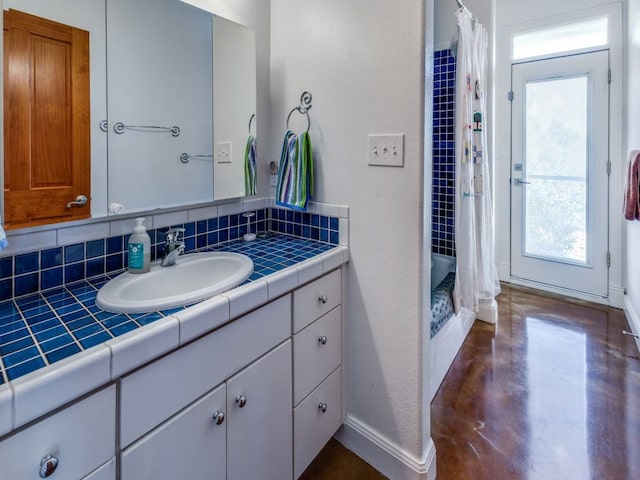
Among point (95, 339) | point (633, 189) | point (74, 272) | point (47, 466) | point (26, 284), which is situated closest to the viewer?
point (47, 466)

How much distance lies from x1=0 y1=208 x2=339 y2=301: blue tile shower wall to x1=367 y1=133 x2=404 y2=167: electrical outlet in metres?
0.31

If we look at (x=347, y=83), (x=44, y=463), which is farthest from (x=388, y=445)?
(x=347, y=83)

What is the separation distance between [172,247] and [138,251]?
0.14 meters

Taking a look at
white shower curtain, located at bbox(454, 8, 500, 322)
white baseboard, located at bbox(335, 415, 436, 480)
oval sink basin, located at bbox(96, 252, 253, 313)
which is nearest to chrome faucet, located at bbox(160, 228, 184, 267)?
oval sink basin, located at bbox(96, 252, 253, 313)

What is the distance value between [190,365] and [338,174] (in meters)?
0.94

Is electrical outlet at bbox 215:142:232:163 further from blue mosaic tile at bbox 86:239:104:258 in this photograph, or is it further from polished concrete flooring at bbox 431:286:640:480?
polished concrete flooring at bbox 431:286:640:480

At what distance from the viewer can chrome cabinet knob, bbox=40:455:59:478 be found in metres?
0.64

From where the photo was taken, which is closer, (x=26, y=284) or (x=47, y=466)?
(x=47, y=466)

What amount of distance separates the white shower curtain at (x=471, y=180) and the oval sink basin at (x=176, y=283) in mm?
1374

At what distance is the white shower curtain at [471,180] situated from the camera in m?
2.11

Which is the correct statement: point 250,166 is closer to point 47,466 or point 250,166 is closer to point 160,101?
point 160,101

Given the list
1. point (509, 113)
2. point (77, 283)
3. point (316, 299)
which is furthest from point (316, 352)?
point (509, 113)

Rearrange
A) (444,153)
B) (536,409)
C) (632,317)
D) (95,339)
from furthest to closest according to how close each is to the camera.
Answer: (632,317) < (444,153) < (536,409) < (95,339)

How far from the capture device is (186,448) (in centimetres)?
91
